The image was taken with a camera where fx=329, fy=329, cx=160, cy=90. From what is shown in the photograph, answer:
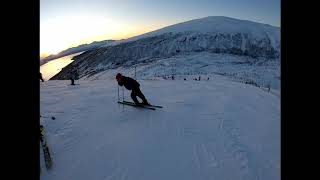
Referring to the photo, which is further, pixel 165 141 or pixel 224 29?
pixel 224 29

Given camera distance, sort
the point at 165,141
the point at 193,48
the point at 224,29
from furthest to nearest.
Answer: the point at 224,29 < the point at 193,48 < the point at 165,141

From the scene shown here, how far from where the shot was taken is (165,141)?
10070mm

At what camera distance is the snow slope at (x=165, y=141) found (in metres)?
8.11

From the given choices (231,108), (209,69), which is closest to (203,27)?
(209,69)

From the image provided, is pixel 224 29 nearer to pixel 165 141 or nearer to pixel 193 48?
pixel 193 48

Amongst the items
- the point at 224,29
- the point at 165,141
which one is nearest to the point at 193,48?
the point at 224,29

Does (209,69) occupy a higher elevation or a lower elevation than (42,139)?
higher

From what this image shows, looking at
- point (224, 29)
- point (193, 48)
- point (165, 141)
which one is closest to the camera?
point (165, 141)

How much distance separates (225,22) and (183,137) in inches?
4272

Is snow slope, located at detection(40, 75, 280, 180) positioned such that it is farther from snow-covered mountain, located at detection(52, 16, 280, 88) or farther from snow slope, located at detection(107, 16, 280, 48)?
snow slope, located at detection(107, 16, 280, 48)
